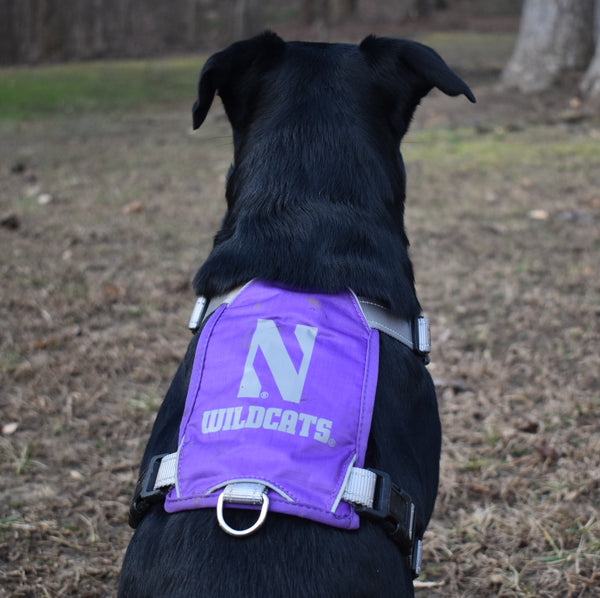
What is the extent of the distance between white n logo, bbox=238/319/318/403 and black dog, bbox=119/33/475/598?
0.18m

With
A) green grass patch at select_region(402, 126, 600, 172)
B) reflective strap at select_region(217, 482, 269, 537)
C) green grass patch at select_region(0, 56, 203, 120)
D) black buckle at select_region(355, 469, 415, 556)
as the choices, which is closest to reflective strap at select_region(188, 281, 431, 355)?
black buckle at select_region(355, 469, 415, 556)

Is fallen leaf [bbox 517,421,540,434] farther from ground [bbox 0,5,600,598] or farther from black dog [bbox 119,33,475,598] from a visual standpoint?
black dog [bbox 119,33,475,598]

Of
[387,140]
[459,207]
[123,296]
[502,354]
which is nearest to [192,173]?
[459,207]

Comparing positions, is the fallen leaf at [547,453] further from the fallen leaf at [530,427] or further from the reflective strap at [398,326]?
the reflective strap at [398,326]

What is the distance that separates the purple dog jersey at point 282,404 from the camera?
60.0 inches

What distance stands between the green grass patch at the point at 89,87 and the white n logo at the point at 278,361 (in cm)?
1065

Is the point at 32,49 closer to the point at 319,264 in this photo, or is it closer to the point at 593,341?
the point at 593,341

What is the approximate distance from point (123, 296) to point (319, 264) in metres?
2.86

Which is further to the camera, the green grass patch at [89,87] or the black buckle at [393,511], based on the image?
the green grass patch at [89,87]

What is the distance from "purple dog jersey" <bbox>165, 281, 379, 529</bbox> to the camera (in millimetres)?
1524

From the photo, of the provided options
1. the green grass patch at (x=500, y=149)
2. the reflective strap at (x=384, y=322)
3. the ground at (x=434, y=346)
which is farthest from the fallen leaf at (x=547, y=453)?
the green grass patch at (x=500, y=149)

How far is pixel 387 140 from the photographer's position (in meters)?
2.34

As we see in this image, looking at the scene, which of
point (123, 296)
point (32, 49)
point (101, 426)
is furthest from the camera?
point (32, 49)

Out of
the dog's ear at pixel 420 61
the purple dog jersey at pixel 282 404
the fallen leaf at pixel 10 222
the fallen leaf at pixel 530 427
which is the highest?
the dog's ear at pixel 420 61
